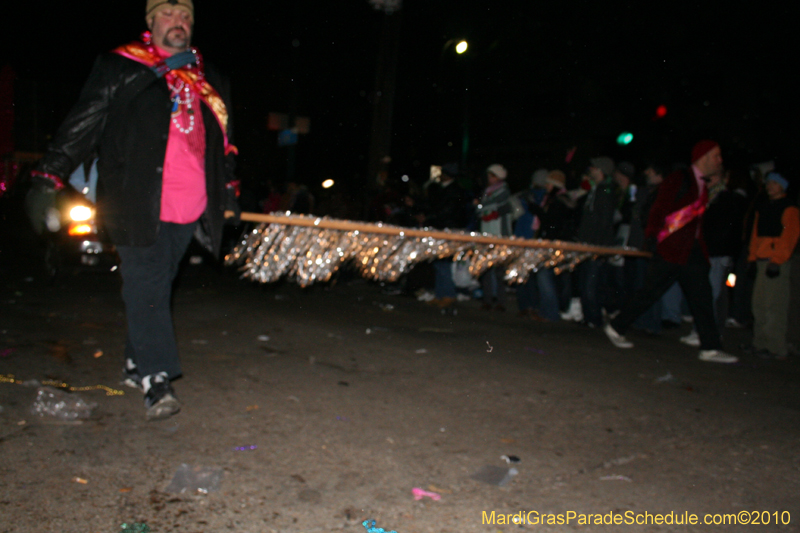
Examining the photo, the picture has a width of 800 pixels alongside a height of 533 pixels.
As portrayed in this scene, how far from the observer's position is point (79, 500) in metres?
2.41

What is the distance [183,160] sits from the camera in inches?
137

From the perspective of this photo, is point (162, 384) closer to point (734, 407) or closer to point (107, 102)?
point (107, 102)

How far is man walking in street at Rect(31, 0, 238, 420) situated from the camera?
329 cm

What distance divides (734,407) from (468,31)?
1490 cm

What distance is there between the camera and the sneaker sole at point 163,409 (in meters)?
3.29

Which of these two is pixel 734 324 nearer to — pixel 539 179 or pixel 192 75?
pixel 539 179

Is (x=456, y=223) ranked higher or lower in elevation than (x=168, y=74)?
lower

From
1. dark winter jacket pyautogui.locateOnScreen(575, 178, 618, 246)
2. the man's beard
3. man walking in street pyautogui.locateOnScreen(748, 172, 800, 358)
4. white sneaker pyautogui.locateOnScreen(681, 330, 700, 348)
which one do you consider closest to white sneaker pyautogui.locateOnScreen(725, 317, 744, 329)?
white sneaker pyautogui.locateOnScreen(681, 330, 700, 348)

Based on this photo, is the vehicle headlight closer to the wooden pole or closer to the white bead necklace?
the wooden pole

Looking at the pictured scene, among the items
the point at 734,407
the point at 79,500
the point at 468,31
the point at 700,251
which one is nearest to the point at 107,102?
the point at 79,500

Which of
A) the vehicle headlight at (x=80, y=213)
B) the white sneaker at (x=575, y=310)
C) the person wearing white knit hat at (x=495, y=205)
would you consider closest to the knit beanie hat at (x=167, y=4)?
the person wearing white knit hat at (x=495, y=205)

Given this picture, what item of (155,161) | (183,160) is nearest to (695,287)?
(183,160)

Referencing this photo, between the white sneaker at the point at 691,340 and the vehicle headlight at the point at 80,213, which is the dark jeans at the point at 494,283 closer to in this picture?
the white sneaker at the point at 691,340

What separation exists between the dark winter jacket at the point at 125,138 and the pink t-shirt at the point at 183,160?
0.09 meters
